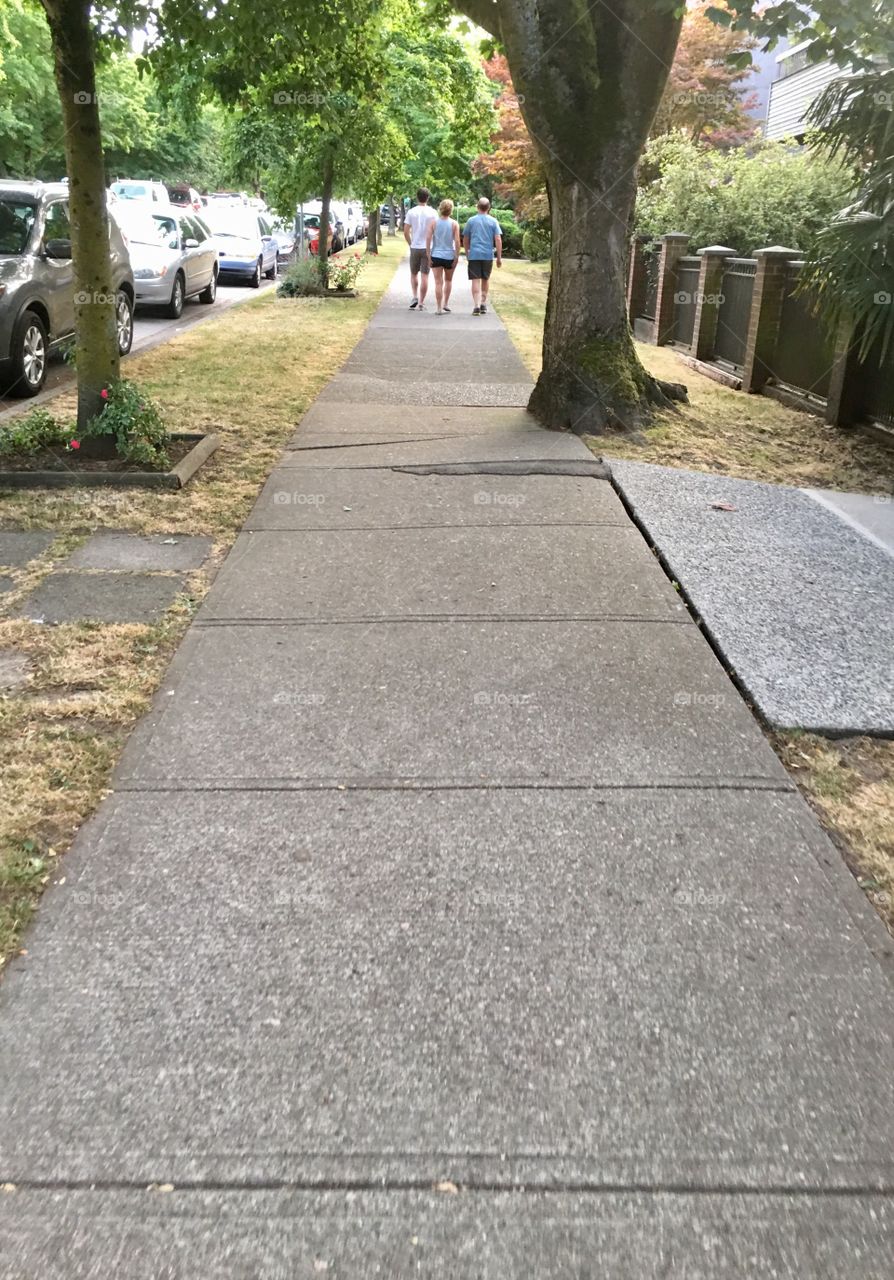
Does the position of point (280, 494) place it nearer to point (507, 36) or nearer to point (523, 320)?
point (507, 36)

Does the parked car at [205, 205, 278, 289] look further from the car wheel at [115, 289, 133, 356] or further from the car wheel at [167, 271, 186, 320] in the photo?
the car wheel at [115, 289, 133, 356]

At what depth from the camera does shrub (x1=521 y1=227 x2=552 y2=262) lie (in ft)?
112

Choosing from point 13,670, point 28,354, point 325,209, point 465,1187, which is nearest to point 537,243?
point 325,209

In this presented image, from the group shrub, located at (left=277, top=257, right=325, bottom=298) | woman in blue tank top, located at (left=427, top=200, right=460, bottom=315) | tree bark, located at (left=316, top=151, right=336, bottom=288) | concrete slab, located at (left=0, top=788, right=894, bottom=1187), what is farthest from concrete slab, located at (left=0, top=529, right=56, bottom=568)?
shrub, located at (left=277, top=257, right=325, bottom=298)

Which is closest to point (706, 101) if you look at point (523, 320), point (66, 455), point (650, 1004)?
point (523, 320)

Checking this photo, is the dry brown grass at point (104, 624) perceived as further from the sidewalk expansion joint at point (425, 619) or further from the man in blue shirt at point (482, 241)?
the man in blue shirt at point (482, 241)

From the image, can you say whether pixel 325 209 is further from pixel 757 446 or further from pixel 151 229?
pixel 757 446

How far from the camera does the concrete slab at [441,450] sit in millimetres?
8383

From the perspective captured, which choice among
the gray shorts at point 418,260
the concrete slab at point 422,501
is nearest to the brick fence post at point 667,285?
the gray shorts at point 418,260

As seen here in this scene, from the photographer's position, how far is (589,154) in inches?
352

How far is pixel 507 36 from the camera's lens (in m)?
8.89

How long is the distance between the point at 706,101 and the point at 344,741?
27761 millimetres

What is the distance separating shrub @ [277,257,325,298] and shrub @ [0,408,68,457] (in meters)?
14.7

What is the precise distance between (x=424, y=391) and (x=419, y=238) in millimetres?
8418
